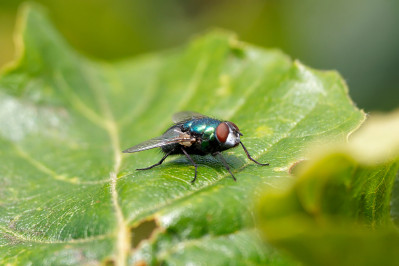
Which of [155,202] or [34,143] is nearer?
[155,202]

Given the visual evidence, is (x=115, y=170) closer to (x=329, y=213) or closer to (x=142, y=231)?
(x=142, y=231)

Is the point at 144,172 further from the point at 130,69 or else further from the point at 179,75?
the point at 130,69

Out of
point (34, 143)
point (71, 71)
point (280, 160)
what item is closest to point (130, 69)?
point (71, 71)

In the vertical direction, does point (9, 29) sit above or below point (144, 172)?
above

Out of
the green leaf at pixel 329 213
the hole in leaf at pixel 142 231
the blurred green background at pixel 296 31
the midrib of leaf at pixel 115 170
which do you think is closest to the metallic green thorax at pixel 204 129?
the midrib of leaf at pixel 115 170

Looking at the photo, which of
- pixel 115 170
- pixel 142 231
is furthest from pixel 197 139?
pixel 142 231

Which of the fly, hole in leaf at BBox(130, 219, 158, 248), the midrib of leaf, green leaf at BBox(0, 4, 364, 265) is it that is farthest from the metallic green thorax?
hole in leaf at BBox(130, 219, 158, 248)

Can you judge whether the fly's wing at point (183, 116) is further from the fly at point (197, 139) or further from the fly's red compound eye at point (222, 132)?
the fly's red compound eye at point (222, 132)
